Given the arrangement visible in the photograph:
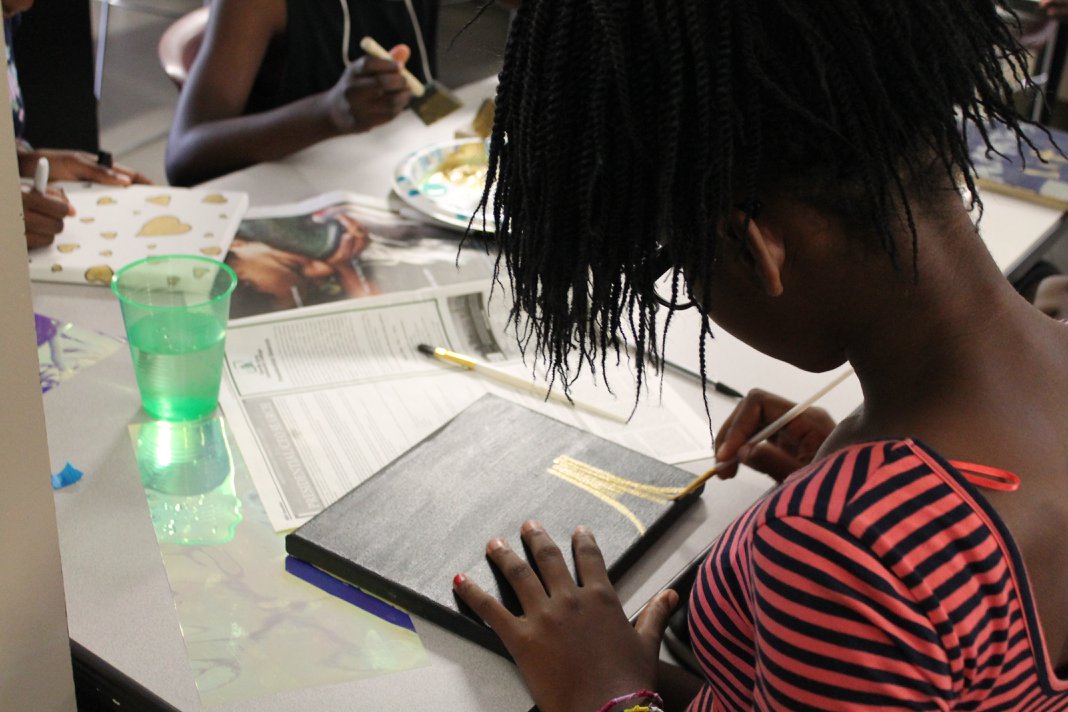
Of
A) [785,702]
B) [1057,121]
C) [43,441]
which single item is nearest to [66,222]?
[43,441]

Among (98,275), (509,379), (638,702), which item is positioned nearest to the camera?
(638,702)

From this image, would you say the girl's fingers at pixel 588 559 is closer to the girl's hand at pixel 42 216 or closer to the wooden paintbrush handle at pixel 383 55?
the girl's hand at pixel 42 216

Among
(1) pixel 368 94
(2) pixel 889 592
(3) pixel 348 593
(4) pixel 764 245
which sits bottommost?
(3) pixel 348 593

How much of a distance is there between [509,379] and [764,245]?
54 centimetres

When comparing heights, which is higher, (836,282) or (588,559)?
(836,282)

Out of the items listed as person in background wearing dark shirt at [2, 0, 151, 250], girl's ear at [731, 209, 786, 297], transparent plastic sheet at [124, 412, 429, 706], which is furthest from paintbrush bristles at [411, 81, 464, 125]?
girl's ear at [731, 209, 786, 297]

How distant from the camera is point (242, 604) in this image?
85 centimetres

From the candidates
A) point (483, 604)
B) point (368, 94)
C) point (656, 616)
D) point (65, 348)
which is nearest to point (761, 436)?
point (656, 616)

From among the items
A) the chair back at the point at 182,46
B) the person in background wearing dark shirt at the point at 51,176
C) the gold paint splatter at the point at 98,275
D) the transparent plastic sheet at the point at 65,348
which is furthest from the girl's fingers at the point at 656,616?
the chair back at the point at 182,46

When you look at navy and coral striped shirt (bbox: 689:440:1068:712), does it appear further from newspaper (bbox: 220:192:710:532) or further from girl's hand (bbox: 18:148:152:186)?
girl's hand (bbox: 18:148:152:186)

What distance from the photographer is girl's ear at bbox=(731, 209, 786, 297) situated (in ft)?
2.09

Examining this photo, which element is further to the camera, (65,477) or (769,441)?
(769,441)

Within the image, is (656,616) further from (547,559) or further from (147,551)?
(147,551)

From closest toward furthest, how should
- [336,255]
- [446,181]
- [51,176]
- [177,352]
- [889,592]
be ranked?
1. [889,592]
2. [177,352]
3. [336,255]
4. [51,176]
5. [446,181]
